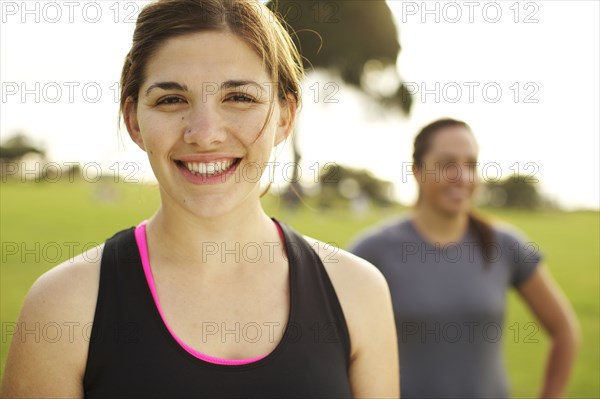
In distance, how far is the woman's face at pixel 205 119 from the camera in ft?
6.32

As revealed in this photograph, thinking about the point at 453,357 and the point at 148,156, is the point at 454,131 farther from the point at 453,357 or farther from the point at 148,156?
the point at 148,156

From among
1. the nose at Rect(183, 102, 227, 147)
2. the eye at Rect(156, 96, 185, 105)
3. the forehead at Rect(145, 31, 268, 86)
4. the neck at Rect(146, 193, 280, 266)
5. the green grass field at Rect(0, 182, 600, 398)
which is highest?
the forehead at Rect(145, 31, 268, 86)

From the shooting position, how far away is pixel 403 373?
351 centimetres

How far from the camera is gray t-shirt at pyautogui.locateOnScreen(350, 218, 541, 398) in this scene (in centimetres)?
345

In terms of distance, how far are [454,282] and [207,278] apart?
1.96 metres

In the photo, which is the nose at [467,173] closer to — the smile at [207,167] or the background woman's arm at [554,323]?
the background woman's arm at [554,323]

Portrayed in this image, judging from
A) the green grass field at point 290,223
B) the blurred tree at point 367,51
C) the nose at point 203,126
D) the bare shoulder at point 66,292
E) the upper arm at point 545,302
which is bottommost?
the green grass field at point 290,223

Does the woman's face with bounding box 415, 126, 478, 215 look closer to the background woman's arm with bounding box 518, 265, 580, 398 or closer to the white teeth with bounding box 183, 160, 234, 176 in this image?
the background woman's arm with bounding box 518, 265, 580, 398

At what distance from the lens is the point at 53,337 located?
182 cm

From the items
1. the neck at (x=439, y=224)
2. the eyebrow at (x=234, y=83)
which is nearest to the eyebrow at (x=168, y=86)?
the eyebrow at (x=234, y=83)

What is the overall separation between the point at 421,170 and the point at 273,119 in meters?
2.12

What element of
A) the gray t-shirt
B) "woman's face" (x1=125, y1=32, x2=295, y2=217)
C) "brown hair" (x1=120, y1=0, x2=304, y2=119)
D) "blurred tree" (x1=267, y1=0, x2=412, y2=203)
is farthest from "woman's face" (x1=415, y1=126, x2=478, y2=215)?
"blurred tree" (x1=267, y1=0, x2=412, y2=203)

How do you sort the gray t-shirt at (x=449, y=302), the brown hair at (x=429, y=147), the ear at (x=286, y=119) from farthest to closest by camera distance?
the brown hair at (x=429, y=147), the gray t-shirt at (x=449, y=302), the ear at (x=286, y=119)

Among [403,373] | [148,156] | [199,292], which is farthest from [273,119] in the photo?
[403,373]
